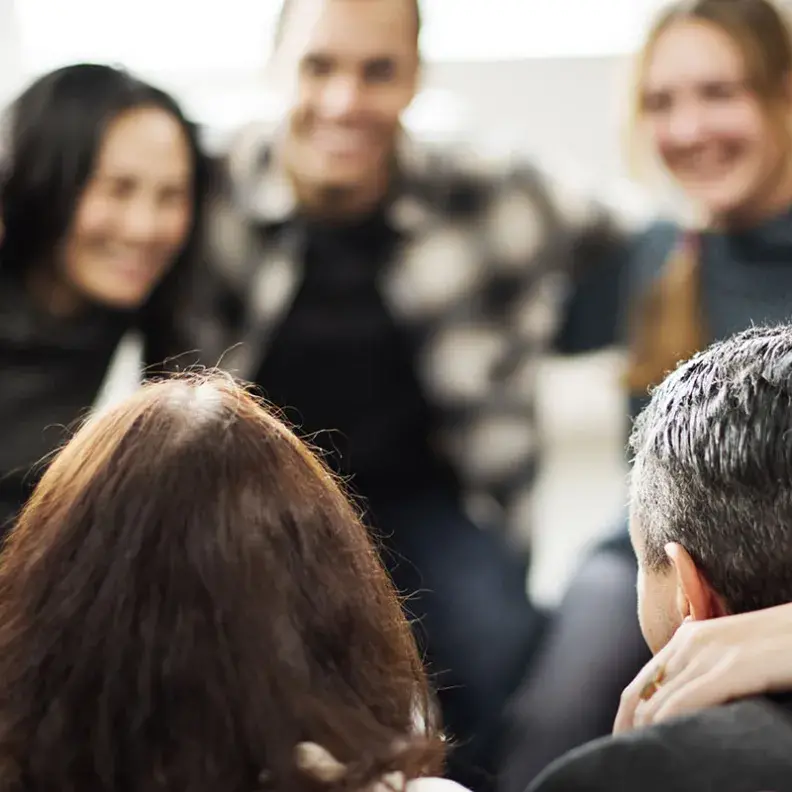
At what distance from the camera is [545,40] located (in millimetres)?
2570

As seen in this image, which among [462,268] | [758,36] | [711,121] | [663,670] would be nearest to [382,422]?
[462,268]

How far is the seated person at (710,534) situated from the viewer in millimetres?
655

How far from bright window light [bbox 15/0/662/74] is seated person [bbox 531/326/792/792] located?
1.83 meters

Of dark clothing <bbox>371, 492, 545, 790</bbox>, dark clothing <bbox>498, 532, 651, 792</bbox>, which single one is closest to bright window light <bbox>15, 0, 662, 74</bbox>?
dark clothing <bbox>371, 492, 545, 790</bbox>

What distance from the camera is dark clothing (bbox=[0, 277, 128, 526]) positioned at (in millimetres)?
1473

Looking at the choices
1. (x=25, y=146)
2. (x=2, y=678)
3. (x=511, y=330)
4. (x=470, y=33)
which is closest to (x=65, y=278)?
(x=25, y=146)

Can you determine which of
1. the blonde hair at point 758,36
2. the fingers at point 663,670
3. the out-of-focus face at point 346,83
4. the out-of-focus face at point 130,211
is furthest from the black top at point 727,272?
the fingers at point 663,670

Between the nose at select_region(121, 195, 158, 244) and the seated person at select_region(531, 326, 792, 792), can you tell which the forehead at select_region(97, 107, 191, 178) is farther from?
the seated person at select_region(531, 326, 792, 792)

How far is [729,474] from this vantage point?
78 cm

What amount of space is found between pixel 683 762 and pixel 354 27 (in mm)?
1175

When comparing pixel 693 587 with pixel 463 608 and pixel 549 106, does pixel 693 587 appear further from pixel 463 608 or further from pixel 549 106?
pixel 549 106

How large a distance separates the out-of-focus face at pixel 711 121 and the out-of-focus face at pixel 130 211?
679 millimetres

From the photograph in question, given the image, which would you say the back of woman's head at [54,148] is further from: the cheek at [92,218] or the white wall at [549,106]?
the white wall at [549,106]

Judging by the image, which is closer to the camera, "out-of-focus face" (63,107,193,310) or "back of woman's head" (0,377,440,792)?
"back of woman's head" (0,377,440,792)
